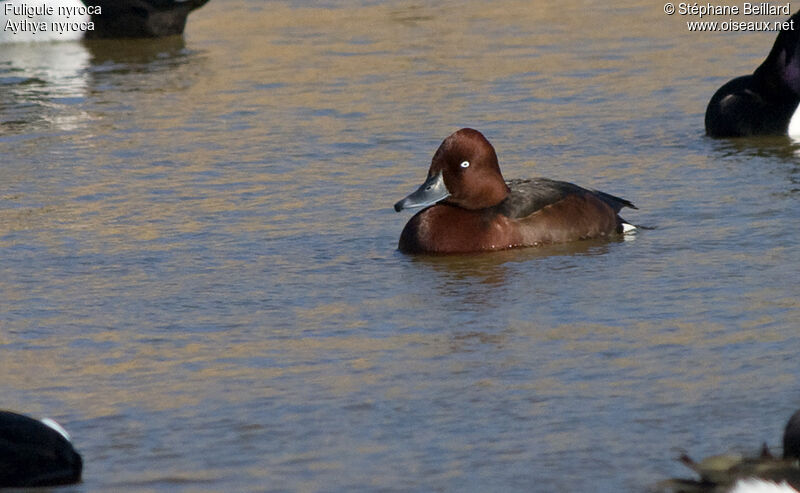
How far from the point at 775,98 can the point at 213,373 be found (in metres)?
6.70

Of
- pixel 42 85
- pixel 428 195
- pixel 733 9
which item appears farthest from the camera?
pixel 733 9

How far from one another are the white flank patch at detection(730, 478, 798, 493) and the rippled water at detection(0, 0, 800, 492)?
2.03 feet

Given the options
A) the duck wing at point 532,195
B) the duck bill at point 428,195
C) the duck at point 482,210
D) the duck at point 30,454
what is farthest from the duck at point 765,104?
the duck at point 30,454

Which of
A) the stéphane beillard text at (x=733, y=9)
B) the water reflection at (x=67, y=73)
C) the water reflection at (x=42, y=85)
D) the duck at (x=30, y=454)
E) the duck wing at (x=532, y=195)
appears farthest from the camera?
the stéphane beillard text at (x=733, y=9)

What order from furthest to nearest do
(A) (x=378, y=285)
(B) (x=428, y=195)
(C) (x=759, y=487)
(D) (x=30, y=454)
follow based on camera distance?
1. (B) (x=428, y=195)
2. (A) (x=378, y=285)
3. (D) (x=30, y=454)
4. (C) (x=759, y=487)

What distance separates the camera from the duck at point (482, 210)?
8.66 meters

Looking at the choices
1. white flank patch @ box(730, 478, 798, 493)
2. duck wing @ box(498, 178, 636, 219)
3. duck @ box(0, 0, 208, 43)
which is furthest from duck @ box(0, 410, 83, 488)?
duck @ box(0, 0, 208, 43)

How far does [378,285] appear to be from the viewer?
801cm

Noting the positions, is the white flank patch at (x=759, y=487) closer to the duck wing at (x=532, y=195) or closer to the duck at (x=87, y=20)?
the duck wing at (x=532, y=195)

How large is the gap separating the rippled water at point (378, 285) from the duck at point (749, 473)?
357 mm

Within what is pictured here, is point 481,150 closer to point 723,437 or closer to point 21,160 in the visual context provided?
point 723,437

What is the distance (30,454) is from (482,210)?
408 cm

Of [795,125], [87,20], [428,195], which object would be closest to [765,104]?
[795,125]

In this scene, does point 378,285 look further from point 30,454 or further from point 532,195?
point 30,454
